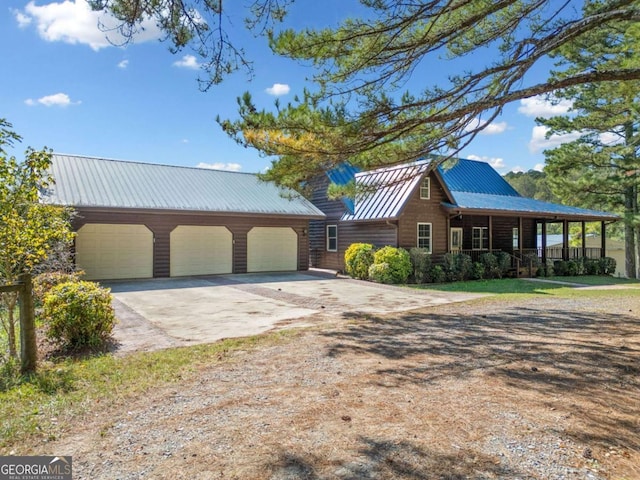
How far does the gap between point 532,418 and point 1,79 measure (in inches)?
364

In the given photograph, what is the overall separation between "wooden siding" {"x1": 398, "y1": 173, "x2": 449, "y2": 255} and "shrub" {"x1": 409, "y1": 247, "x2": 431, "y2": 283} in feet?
2.61

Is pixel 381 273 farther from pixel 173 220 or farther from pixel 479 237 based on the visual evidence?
pixel 173 220

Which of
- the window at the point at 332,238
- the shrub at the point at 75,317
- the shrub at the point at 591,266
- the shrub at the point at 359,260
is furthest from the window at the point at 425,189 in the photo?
the shrub at the point at 75,317

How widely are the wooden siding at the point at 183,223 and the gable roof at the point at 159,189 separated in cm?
44

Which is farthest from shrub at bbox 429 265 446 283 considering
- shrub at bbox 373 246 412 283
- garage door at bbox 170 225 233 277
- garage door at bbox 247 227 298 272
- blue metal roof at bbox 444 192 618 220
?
garage door at bbox 170 225 233 277

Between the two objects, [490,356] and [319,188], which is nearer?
[490,356]

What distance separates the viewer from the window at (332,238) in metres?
20.5

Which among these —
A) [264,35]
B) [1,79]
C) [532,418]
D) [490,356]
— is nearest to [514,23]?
[264,35]

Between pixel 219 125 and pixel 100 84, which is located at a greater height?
pixel 100 84

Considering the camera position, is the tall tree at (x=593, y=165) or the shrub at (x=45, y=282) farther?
the tall tree at (x=593, y=165)

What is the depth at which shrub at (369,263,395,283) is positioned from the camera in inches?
624

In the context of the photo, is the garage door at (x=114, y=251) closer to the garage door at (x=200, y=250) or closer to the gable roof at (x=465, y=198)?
the garage door at (x=200, y=250)

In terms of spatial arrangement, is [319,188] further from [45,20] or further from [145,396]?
[145,396]

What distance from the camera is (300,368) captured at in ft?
16.1
